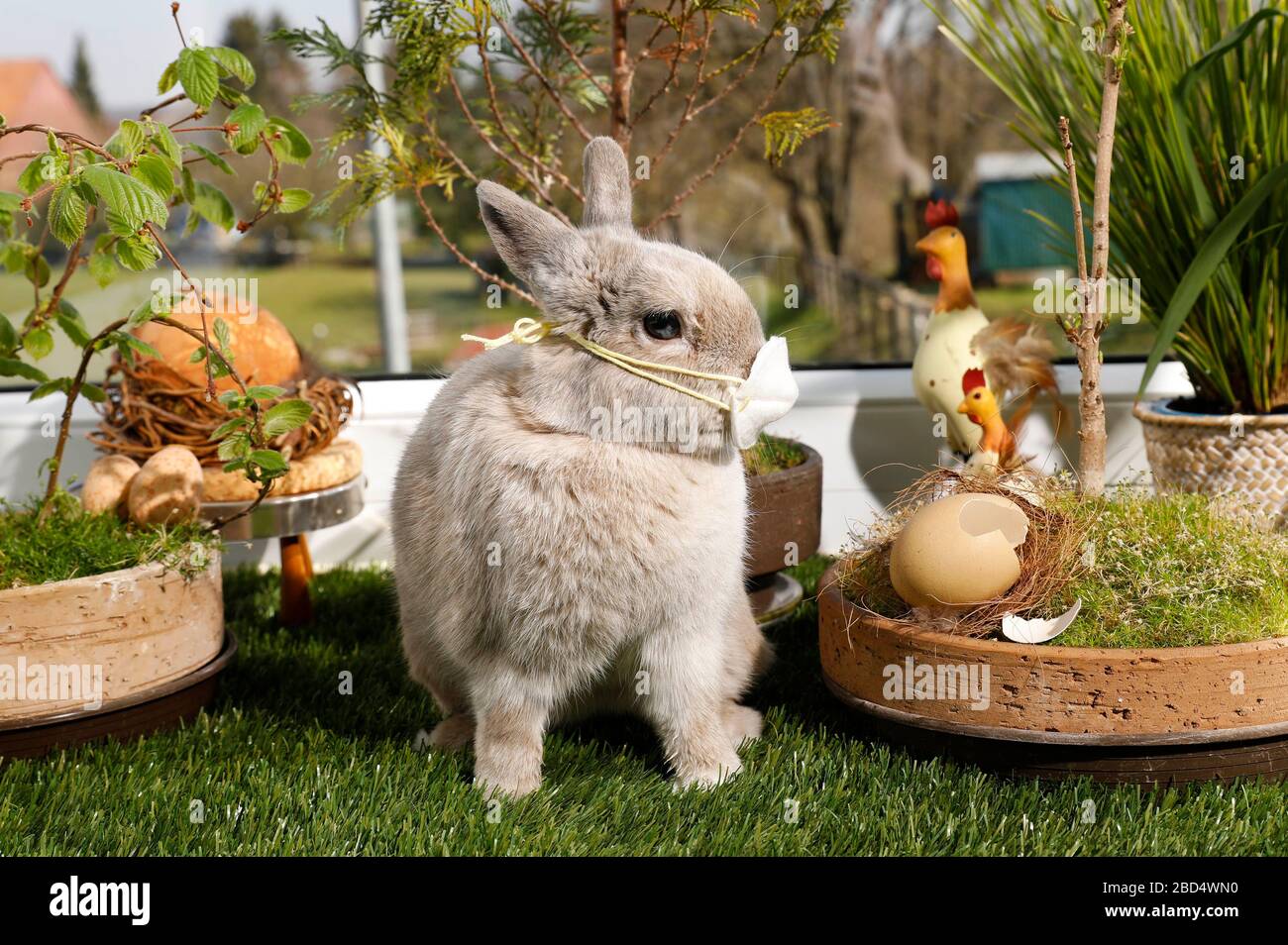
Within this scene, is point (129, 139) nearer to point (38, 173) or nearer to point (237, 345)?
point (38, 173)

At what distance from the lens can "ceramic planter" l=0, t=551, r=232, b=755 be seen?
1.53 meters

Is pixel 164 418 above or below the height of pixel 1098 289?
below

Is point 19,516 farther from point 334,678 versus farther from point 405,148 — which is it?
point 405,148

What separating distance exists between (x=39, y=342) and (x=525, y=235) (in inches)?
34.1

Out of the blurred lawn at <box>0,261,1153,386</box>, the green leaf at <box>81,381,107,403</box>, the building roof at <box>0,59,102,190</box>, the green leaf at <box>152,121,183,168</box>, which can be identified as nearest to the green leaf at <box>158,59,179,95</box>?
the green leaf at <box>152,121,183,168</box>

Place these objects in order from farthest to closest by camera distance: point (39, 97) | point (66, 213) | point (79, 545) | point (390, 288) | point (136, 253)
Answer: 1. point (39, 97)
2. point (390, 288)
3. point (79, 545)
4. point (136, 253)
5. point (66, 213)

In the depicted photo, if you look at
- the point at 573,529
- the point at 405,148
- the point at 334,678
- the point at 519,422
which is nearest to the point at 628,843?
the point at 573,529

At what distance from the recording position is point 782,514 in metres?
1.97

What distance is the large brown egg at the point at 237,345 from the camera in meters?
2.10

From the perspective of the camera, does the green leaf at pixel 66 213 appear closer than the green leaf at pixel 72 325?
Yes

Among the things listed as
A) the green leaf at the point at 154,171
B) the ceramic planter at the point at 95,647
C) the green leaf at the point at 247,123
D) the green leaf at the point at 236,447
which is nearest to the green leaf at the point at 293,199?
the green leaf at the point at 247,123

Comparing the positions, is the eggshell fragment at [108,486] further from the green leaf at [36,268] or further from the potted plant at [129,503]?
the green leaf at [36,268]

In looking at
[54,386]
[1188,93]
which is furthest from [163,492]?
[1188,93]

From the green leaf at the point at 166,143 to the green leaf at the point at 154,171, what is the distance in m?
0.02
